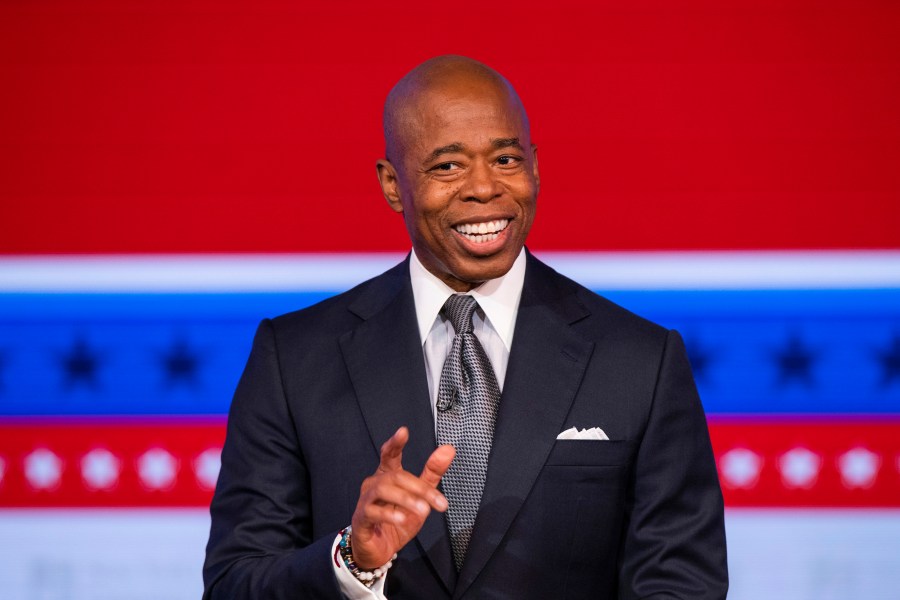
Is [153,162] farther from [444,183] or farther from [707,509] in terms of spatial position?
[707,509]

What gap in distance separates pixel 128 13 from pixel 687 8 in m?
1.08

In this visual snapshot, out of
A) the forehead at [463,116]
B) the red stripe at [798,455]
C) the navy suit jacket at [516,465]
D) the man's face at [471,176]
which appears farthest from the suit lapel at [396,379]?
the red stripe at [798,455]

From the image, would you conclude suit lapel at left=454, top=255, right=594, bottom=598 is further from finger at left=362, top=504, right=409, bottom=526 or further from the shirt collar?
finger at left=362, top=504, right=409, bottom=526

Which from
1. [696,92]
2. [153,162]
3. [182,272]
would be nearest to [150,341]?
[182,272]

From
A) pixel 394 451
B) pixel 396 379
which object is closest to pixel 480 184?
pixel 396 379

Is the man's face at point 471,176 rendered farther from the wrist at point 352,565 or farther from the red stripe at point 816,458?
the red stripe at point 816,458

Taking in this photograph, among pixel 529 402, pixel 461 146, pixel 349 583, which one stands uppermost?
pixel 461 146

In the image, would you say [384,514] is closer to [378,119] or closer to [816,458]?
[378,119]

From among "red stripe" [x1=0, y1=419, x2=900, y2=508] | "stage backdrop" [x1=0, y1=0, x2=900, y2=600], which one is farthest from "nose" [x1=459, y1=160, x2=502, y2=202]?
"red stripe" [x1=0, y1=419, x2=900, y2=508]

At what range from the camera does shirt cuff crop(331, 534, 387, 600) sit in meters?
1.42

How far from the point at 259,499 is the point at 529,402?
1.21ft

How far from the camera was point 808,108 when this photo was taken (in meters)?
2.31

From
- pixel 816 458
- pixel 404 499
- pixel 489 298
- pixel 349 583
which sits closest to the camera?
pixel 404 499

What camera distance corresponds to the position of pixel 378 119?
7.71 ft
